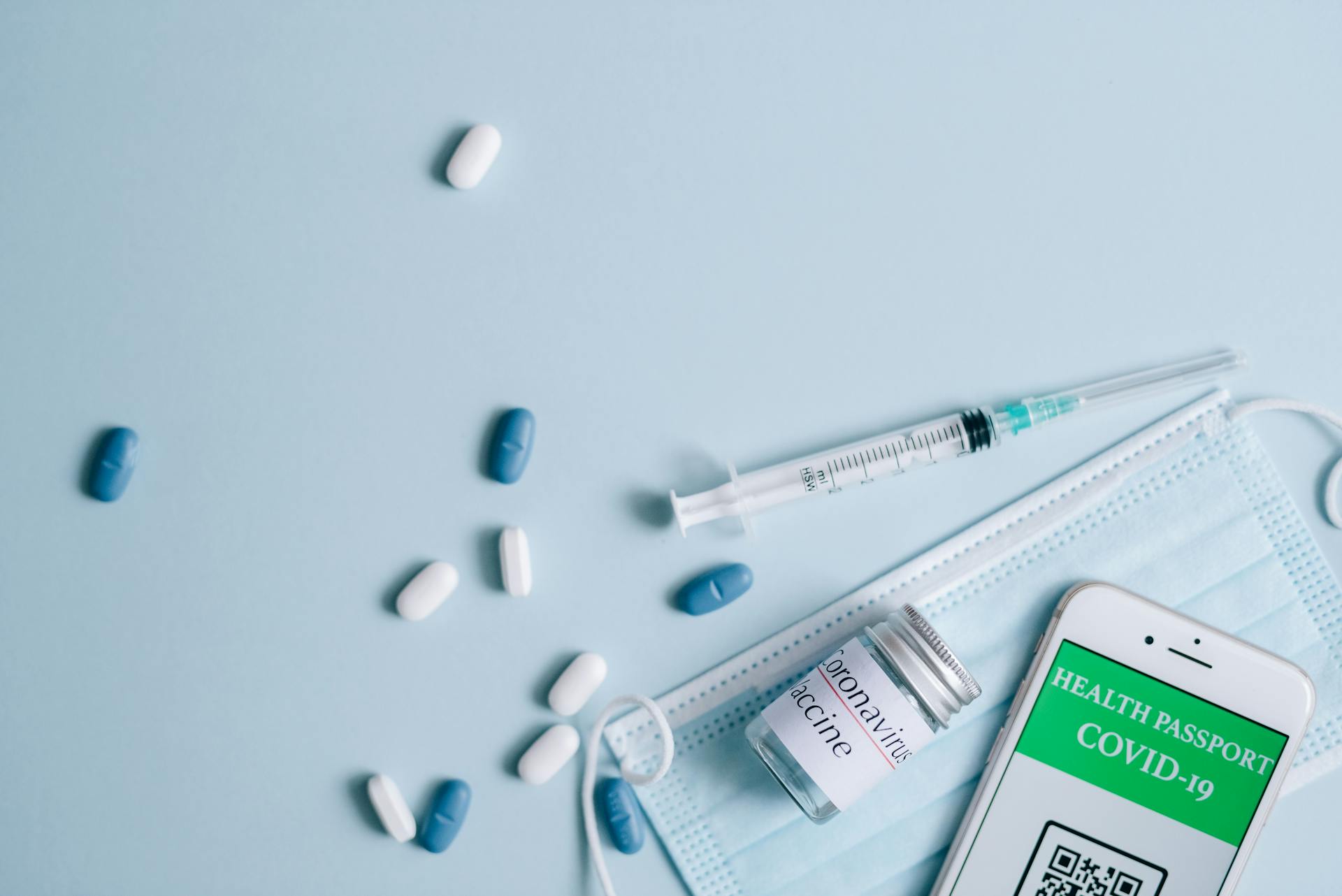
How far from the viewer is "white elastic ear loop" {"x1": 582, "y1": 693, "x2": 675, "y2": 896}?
3.99 feet

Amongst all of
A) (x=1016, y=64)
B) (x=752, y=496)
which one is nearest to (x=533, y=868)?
(x=752, y=496)

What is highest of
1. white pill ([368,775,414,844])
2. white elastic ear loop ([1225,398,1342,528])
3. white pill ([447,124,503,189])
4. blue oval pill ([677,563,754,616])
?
white elastic ear loop ([1225,398,1342,528])

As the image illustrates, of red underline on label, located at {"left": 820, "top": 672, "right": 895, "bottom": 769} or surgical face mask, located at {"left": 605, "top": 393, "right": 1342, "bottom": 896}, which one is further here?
surgical face mask, located at {"left": 605, "top": 393, "right": 1342, "bottom": 896}

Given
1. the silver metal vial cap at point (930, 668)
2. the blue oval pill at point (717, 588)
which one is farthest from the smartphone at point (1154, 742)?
the blue oval pill at point (717, 588)

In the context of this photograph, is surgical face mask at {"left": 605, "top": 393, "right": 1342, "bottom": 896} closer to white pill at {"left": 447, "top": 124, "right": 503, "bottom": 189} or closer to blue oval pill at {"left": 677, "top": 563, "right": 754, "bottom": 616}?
blue oval pill at {"left": 677, "top": 563, "right": 754, "bottom": 616}

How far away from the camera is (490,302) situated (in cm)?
124

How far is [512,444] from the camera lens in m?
1.21

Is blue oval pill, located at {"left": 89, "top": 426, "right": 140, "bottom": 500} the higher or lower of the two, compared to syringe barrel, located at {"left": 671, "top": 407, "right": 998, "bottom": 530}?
lower

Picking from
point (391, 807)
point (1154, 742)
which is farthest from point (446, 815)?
point (1154, 742)

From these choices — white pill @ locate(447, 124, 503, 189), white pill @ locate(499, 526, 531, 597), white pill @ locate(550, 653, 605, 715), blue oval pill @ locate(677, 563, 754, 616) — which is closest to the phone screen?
blue oval pill @ locate(677, 563, 754, 616)

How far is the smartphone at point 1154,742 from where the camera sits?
1200mm

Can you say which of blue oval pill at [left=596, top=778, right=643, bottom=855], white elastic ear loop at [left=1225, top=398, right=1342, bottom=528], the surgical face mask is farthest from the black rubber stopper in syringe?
blue oval pill at [left=596, top=778, right=643, bottom=855]

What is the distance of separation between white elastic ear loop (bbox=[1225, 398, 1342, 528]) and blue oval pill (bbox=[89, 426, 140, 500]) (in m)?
1.47

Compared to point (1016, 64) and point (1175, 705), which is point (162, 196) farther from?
point (1175, 705)
